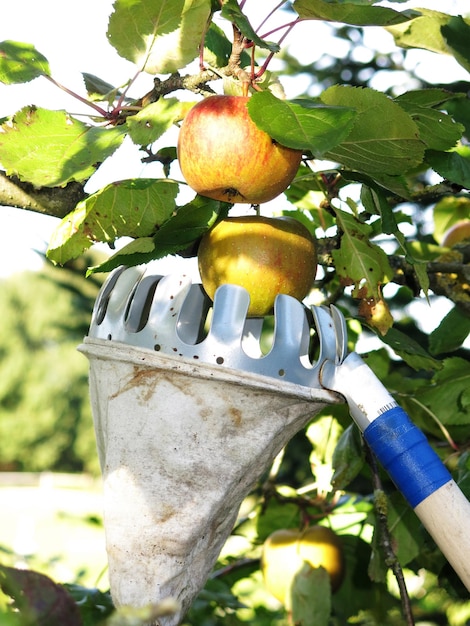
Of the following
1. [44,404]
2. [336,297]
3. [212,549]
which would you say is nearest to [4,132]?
[212,549]

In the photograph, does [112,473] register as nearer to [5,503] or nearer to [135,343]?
[135,343]

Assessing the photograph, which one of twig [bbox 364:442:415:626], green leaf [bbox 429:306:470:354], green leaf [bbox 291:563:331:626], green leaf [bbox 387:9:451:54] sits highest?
green leaf [bbox 387:9:451:54]

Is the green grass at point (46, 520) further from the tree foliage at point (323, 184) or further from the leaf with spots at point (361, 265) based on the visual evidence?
the leaf with spots at point (361, 265)

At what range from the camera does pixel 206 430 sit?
69cm

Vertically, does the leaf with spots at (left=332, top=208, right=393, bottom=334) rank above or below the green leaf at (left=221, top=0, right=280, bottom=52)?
below

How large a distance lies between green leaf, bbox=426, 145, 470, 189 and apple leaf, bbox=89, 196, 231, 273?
0.90 ft

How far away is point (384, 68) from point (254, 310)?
1.34 meters

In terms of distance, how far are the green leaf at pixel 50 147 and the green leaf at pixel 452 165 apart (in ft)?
1.26

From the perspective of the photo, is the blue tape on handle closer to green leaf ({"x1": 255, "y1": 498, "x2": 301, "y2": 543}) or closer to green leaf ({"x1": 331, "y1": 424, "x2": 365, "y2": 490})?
green leaf ({"x1": 331, "y1": 424, "x2": 365, "y2": 490})

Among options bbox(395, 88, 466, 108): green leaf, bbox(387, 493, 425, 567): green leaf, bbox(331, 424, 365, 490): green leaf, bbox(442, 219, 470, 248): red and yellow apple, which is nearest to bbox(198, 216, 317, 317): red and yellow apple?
bbox(395, 88, 466, 108): green leaf

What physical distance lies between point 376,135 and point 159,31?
26 centimetres

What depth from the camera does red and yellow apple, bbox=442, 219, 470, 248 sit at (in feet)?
4.98

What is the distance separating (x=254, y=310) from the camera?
31.4 inches

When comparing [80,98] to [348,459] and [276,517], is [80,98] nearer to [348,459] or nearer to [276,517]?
[348,459]
